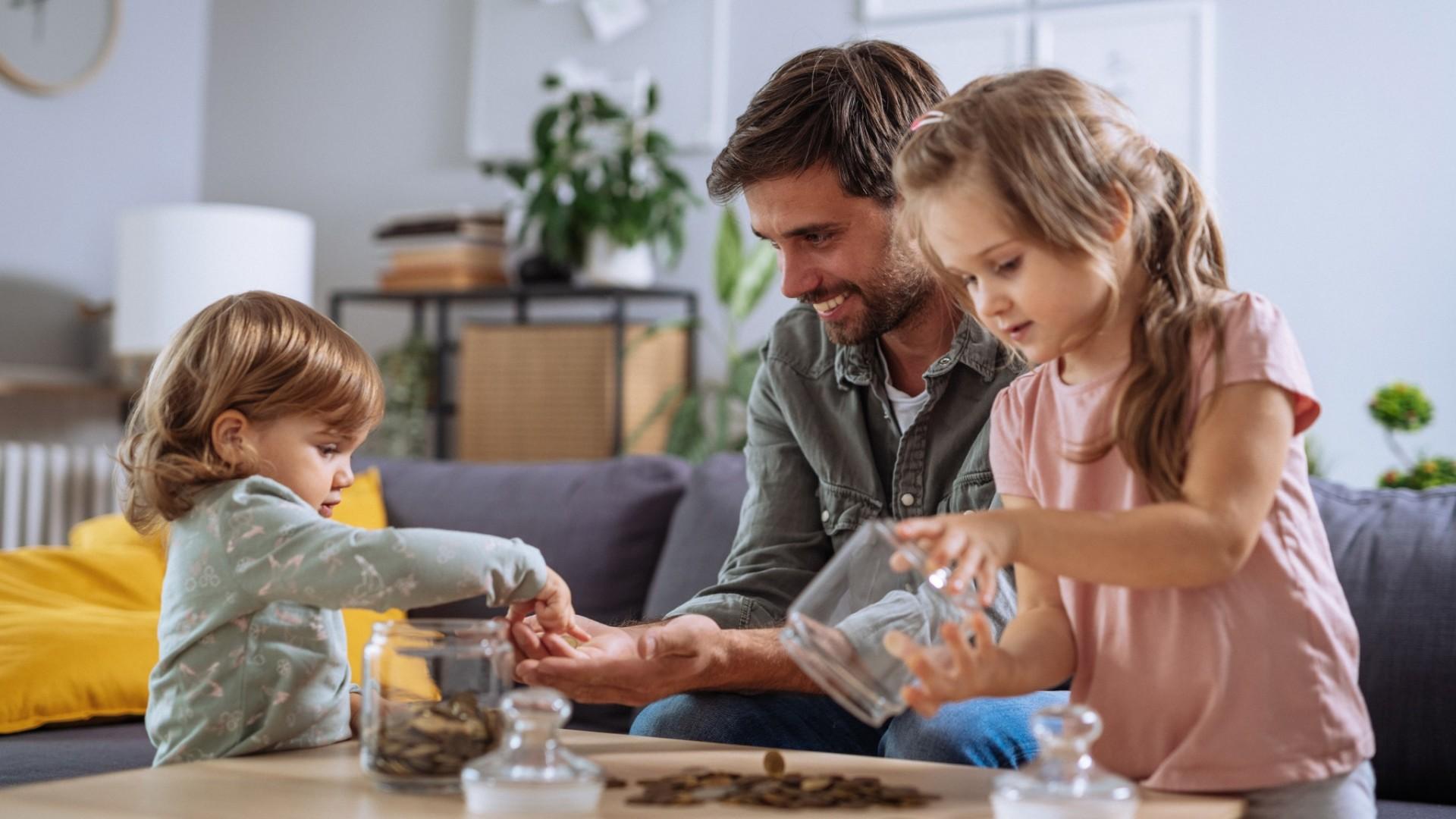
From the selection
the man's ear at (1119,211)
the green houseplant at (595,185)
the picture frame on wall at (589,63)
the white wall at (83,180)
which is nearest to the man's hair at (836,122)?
the man's ear at (1119,211)

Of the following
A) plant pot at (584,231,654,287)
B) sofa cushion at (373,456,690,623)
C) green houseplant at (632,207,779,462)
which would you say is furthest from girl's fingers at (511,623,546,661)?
plant pot at (584,231,654,287)

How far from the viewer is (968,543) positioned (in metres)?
0.89

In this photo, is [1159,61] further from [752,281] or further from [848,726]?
[848,726]

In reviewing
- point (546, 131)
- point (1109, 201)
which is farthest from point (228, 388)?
point (546, 131)

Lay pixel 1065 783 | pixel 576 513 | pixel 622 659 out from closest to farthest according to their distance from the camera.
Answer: pixel 1065 783 → pixel 622 659 → pixel 576 513

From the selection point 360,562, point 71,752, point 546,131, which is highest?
point 546,131

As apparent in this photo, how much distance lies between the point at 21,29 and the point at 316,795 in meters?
3.58

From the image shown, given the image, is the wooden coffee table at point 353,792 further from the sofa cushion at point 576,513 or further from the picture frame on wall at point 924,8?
the picture frame on wall at point 924,8

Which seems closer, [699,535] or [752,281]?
[699,535]

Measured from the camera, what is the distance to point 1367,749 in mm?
992

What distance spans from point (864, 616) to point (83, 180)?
3.78m

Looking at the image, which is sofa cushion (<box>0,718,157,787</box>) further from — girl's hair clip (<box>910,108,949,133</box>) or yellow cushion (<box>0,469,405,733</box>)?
girl's hair clip (<box>910,108,949,133</box>)

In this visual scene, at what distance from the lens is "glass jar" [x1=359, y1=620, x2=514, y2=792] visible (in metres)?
0.95

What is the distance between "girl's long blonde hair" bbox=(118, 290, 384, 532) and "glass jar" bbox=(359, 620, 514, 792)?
293mm
